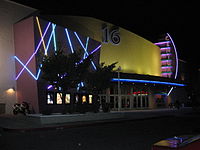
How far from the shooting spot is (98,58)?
104 ft

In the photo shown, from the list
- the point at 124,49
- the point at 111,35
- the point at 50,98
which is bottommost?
the point at 50,98

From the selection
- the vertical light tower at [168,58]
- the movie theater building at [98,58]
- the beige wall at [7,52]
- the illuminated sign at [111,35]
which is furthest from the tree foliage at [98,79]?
the vertical light tower at [168,58]

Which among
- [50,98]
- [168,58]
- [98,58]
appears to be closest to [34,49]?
[50,98]

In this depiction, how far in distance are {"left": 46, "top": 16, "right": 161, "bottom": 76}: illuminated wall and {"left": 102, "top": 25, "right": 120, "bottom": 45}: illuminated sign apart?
46 cm

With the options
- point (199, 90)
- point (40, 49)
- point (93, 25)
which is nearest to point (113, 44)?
point (93, 25)

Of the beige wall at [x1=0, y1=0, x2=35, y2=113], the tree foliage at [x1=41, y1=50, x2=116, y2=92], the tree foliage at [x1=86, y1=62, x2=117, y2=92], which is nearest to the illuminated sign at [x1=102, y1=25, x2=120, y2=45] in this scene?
the tree foliage at [x1=86, y1=62, x2=117, y2=92]

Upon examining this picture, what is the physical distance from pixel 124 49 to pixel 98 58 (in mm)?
10779

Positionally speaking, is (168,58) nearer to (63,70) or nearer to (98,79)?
(98,79)

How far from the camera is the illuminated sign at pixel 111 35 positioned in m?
37.4

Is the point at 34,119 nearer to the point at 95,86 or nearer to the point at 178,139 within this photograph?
the point at 95,86

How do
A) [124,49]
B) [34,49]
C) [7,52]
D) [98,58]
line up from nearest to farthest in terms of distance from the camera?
1. [34,49]
2. [7,52]
3. [98,58]
4. [124,49]

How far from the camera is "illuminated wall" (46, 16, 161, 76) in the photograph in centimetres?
3541

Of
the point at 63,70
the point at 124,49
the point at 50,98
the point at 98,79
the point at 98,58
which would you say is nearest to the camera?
the point at 63,70

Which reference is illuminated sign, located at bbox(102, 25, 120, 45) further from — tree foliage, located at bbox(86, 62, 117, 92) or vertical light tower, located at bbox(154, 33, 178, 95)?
vertical light tower, located at bbox(154, 33, 178, 95)
